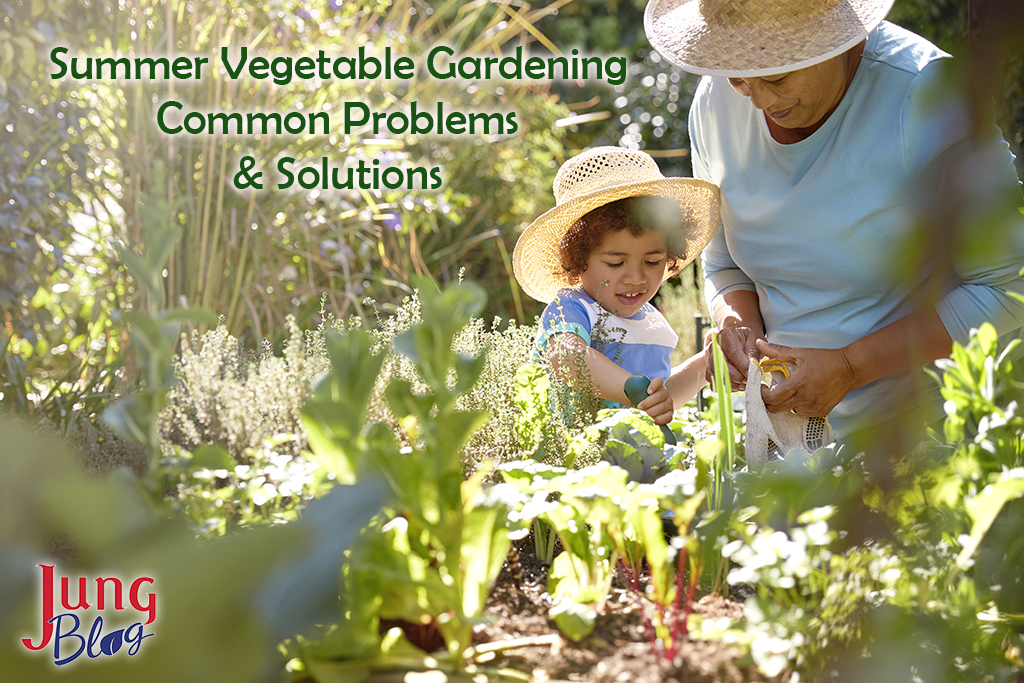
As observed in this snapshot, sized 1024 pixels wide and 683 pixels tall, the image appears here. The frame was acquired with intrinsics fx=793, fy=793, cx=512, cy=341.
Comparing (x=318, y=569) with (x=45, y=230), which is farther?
(x=45, y=230)

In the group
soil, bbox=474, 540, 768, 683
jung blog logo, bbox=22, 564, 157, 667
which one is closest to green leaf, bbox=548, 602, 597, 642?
soil, bbox=474, 540, 768, 683

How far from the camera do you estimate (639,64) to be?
6121 mm

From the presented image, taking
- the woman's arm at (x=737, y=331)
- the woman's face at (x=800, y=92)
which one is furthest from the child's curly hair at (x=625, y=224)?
the woman's face at (x=800, y=92)

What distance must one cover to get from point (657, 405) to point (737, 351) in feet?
0.67

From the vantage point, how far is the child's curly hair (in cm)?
211

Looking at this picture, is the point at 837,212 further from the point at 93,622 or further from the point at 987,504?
the point at 93,622

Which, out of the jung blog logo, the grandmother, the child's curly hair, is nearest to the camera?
the jung blog logo

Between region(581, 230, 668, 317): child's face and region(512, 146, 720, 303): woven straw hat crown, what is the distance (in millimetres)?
92

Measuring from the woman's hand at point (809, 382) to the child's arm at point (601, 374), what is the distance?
234mm

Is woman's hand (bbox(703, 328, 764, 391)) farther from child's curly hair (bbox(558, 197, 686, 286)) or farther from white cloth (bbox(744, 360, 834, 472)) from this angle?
child's curly hair (bbox(558, 197, 686, 286))

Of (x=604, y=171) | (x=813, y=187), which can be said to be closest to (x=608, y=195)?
(x=604, y=171)

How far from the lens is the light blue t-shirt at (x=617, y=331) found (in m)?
1.99

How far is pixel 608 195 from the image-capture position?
6.70 feet

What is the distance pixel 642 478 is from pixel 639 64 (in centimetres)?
550
